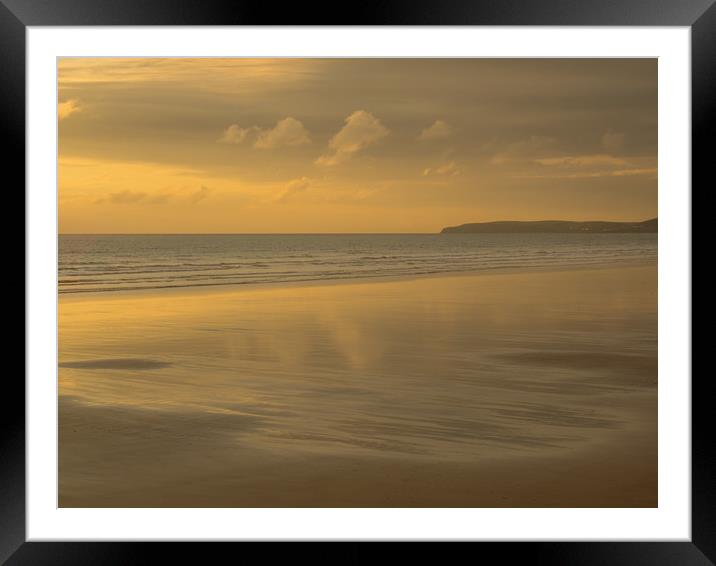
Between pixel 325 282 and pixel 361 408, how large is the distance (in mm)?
10153

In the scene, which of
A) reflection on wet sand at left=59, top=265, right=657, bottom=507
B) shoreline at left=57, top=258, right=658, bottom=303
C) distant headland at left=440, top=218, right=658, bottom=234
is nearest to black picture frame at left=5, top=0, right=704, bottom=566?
reflection on wet sand at left=59, top=265, right=657, bottom=507

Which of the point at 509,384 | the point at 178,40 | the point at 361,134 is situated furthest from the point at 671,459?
the point at 361,134

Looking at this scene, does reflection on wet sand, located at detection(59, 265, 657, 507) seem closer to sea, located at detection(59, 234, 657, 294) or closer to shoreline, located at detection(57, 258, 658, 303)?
shoreline, located at detection(57, 258, 658, 303)

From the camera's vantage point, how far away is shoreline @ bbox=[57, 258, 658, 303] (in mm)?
12251

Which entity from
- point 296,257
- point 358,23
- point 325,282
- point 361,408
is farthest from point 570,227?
point 358,23

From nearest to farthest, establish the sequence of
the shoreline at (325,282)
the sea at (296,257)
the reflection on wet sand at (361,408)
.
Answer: the reflection on wet sand at (361,408) < the shoreline at (325,282) < the sea at (296,257)

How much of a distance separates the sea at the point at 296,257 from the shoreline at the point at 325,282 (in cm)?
28

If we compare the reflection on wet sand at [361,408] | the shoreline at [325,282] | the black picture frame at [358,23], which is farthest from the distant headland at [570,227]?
the black picture frame at [358,23]

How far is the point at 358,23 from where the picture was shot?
90.1 inches

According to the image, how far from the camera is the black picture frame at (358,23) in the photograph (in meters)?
2.28

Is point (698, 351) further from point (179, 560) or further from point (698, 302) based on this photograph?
point (179, 560)

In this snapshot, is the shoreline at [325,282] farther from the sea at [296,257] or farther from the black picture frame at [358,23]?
the black picture frame at [358,23]

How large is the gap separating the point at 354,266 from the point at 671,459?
56.5 ft

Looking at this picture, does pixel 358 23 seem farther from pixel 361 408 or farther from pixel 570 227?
pixel 570 227
